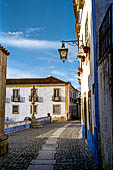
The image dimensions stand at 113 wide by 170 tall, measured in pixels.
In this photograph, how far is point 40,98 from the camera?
3569 cm

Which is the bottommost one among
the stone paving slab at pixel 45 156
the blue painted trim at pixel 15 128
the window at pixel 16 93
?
the blue painted trim at pixel 15 128

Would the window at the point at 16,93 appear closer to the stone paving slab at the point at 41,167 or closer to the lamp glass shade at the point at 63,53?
the lamp glass shade at the point at 63,53

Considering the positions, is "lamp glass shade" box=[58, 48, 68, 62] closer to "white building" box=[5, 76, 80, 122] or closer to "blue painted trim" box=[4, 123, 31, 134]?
"blue painted trim" box=[4, 123, 31, 134]

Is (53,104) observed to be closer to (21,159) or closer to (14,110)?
(14,110)

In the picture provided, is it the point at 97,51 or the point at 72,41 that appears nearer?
the point at 97,51

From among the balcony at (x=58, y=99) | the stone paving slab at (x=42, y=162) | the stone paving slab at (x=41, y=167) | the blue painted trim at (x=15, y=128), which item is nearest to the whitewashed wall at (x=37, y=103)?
the balcony at (x=58, y=99)

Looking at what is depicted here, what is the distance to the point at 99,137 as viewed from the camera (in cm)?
523

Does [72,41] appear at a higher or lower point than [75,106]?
higher

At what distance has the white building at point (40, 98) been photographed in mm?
34219

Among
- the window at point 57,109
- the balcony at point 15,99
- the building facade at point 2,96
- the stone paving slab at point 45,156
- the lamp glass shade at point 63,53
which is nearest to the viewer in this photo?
the stone paving slab at point 45,156

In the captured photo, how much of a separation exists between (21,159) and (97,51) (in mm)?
3877

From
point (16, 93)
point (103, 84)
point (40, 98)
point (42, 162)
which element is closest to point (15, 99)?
point (16, 93)

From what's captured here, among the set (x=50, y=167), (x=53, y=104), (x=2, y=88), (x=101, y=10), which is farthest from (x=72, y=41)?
(x=53, y=104)

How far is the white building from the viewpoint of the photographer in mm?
34219
